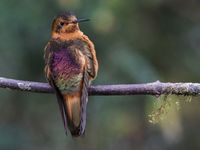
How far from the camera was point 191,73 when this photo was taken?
802 cm

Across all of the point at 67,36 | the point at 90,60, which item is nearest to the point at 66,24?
the point at 67,36

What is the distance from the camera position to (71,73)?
5926 mm

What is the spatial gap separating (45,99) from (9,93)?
0.38 m

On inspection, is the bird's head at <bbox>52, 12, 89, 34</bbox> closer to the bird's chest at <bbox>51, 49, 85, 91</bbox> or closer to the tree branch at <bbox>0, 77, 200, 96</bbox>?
the bird's chest at <bbox>51, 49, 85, 91</bbox>

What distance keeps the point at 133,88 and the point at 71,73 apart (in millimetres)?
792

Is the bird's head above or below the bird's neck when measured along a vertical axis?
above

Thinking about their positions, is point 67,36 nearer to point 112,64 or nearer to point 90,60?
point 90,60

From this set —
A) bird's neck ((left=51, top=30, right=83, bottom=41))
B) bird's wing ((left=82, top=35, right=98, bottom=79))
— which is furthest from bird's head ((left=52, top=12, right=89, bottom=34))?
bird's wing ((left=82, top=35, right=98, bottom=79))

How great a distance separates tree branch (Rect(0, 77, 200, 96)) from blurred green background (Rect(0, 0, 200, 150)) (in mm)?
1627

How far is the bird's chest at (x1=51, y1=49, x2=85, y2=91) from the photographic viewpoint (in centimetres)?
586

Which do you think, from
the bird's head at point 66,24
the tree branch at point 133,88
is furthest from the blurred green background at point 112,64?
the tree branch at point 133,88

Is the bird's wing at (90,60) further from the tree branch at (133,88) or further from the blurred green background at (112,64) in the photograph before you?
the blurred green background at (112,64)

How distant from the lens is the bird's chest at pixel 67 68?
19.2 feet

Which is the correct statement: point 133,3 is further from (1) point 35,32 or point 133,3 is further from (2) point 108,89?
(2) point 108,89
